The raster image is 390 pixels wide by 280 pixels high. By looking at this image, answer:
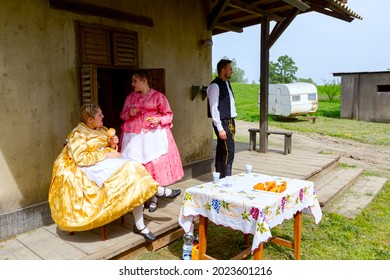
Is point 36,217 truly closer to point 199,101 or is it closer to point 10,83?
point 10,83

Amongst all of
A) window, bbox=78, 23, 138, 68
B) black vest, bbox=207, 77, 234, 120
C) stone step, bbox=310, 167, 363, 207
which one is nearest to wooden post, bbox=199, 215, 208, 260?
black vest, bbox=207, 77, 234, 120

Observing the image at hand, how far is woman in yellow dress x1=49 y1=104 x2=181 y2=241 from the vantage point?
3.06 m

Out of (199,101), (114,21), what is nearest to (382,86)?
(199,101)

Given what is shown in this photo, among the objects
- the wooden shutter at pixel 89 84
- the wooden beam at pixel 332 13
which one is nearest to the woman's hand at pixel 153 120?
the wooden shutter at pixel 89 84

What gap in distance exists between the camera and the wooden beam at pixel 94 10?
3.69 meters

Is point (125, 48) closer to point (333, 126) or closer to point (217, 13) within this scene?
point (217, 13)

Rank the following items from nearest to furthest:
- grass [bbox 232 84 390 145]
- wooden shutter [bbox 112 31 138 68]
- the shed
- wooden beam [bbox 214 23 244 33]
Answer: wooden shutter [bbox 112 31 138 68]
wooden beam [bbox 214 23 244 33]
grass [bbox 232 84 390 145]
the shed

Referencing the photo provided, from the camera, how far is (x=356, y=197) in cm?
539

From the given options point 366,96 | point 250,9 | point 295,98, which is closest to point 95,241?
point 250,9

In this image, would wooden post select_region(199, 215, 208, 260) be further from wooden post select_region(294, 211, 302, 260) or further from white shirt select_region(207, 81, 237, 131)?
white shirt select_region(207, 81, 237, 131)

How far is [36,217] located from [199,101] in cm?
325

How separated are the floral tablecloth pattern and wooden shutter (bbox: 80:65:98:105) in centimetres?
171

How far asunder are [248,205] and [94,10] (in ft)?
9.91

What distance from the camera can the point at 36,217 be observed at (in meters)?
3.64
